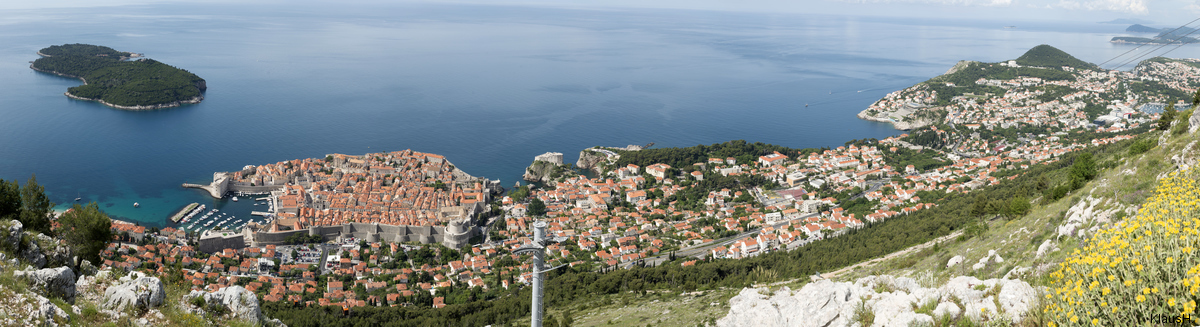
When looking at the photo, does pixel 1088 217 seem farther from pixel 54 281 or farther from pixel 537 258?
pixel 54 281

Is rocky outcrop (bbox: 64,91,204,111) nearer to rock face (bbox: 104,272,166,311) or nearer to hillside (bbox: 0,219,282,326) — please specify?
hillside (bbox: 0,219,282,326)

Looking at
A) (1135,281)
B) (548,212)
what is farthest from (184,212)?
(1135,281)

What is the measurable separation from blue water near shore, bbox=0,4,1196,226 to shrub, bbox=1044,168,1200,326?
30783mm

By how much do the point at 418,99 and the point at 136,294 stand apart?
54.3 meters

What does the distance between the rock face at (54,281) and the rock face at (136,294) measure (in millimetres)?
311

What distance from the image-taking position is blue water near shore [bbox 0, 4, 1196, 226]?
121ft

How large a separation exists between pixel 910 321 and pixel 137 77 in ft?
215

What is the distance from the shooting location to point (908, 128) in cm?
4888

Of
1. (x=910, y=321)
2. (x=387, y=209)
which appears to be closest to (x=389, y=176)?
(x=387, y=209)

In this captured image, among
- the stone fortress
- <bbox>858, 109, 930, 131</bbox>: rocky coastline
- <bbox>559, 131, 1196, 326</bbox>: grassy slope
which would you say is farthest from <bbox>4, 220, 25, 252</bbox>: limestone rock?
<bbox>858, 109, 930, 131</bbox>: rocky coastline

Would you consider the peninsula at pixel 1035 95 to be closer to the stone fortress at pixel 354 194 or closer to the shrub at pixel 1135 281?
the stone fortress at pixel 354 194

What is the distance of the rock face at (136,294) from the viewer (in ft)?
20.1

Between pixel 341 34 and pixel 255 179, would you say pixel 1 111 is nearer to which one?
pixel 255 179

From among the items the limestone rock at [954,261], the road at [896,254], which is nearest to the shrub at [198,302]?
the limestone rock at [954,261]
